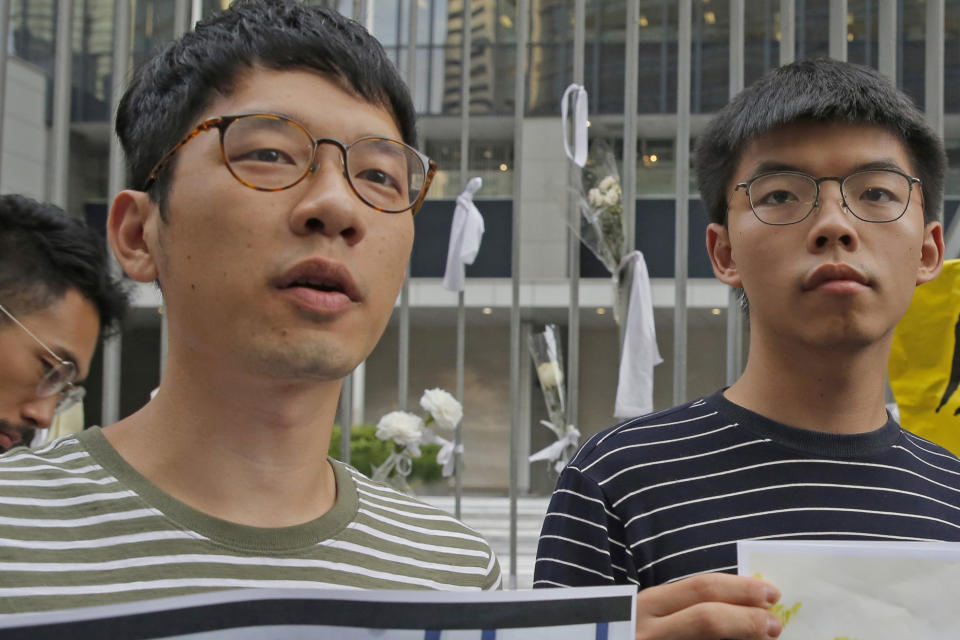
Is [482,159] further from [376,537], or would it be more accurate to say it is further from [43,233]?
[376,537]

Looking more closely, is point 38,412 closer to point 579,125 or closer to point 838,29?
point 579,125

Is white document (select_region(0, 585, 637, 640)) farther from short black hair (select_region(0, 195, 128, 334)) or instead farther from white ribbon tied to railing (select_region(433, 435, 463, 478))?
white ribbon tied to railing (select_region(433, 435, 463, 478))

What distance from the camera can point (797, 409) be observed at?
1126mm

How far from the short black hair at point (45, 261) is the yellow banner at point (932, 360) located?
131cm

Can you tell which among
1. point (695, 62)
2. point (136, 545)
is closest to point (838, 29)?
point (136, 545)

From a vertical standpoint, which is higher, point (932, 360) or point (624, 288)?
point (624, 288)

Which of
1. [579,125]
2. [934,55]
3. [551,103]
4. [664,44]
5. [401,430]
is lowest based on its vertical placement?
[401,430]

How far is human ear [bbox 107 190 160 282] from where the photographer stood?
910mm

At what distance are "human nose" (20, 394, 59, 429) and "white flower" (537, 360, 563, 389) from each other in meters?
2.15

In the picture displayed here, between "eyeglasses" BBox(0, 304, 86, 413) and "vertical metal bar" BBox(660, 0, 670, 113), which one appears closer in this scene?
"eyeglasses" BBox(0, 304, 86, 413)

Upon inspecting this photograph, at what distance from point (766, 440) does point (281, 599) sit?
674 mm

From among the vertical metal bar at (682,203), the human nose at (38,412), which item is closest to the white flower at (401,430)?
A: the vertical metal bar at (682,203)

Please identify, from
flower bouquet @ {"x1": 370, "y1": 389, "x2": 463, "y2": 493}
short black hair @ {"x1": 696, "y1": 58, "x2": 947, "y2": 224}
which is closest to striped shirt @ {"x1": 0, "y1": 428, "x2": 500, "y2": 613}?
short black hair @ {"x1": 696, "y1": 58, "x2": 947, "y2": 224}

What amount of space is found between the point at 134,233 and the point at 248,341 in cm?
21
